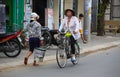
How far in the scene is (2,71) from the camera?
1113 cm

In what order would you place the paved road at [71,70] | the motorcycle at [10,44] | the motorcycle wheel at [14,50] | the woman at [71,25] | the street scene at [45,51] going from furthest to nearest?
the motorcycle wheel at [14,50], the motorcycle at [10,44], the woman at [71,25], the street scene at [45,51], the paved road at [71,70]

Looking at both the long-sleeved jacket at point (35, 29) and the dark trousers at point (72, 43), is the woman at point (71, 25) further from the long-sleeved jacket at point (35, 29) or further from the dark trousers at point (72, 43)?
the long-sleeved jacket at point (35, 29)

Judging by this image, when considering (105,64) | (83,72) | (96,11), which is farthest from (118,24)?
(83,72)

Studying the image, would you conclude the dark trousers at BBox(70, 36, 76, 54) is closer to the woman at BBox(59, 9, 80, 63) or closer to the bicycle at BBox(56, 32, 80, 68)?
the woman at BBox(59, 9, 80, 63)

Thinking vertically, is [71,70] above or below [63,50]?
below

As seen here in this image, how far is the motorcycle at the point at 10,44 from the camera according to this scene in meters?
13.7

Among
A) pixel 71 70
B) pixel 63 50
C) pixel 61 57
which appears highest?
pixel 63 50

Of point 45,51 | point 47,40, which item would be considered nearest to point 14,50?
point 45,51

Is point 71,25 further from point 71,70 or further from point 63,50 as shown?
point 71,70

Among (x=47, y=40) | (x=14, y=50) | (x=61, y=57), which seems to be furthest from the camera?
(x=47, y=40)

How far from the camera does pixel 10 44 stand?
45.6 feet

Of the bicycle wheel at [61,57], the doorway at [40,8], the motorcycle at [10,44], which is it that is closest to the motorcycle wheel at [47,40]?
the motorcycle at [10,44]

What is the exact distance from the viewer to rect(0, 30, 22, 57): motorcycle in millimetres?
13711

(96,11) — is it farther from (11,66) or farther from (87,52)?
(11,66)
